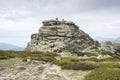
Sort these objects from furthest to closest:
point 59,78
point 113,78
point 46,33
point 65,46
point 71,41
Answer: point 46,33, point 71,41, point 65,46, point 59,78, point 113,78

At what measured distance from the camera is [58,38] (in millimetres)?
130750

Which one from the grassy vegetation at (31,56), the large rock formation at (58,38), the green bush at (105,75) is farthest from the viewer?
the large rock formation at (58,38)

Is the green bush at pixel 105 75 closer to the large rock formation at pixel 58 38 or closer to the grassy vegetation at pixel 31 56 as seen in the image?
the grassy vegetation at pixel 31 56

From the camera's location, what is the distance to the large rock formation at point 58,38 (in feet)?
400

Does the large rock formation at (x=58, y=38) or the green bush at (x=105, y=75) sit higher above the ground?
the large rock formation at (x=58, y=38)

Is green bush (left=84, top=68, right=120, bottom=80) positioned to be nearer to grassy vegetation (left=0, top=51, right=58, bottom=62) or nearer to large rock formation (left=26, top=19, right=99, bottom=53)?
grassy vegetation (left=0, top=51, right=58, bottom=62)

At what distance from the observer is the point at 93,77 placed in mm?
18578

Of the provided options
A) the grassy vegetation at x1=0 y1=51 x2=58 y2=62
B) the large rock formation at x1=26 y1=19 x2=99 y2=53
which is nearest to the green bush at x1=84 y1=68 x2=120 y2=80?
the grassy vegetation at x1=0 y1=51 x2=58 y2=62

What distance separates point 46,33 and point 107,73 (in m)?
119

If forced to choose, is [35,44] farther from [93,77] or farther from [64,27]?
[93,77]

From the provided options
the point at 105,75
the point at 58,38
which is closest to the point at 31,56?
the point at 105,75

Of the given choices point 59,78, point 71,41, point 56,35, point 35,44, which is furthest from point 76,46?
point 59,78

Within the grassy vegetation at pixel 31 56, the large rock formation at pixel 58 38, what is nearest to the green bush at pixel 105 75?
the grassy vegetation at pixel 31 56

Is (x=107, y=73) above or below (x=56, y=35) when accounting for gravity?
below
